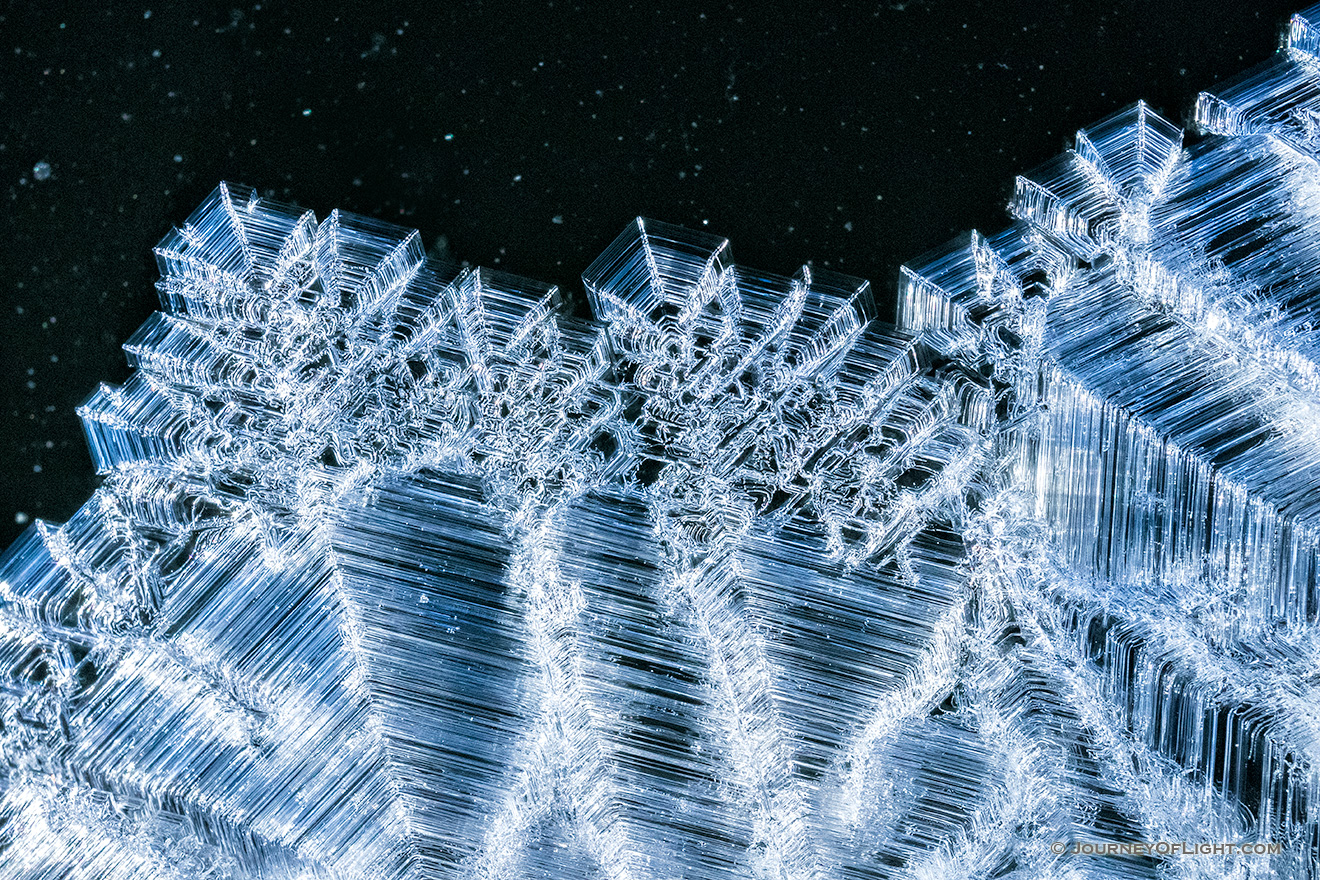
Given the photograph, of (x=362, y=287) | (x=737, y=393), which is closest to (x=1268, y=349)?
(x=737, y=393)

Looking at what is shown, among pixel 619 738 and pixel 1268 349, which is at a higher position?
pixel 1268 349

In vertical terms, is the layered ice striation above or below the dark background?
below

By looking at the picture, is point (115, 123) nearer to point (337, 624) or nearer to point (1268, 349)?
point (337, 624)

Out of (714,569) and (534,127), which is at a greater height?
(534,127)

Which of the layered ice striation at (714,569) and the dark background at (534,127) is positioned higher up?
the dark background at (534,127)
